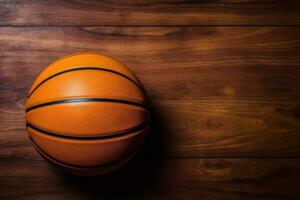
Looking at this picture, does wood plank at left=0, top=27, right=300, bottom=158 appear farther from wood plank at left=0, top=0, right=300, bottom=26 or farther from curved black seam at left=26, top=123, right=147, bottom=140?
curved black seam at left=26, top=123, right=147, bottom=140

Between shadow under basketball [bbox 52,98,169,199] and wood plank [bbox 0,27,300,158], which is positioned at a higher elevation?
A: wood plank [bbox 0,27,300,158]

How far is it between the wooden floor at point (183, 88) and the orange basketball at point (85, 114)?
0.77 ft

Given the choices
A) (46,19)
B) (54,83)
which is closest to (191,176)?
(54,83)

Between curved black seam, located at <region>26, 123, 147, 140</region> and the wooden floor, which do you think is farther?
the wooden floor

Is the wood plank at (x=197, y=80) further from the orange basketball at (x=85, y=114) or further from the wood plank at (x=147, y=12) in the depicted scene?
the orange basketball at (x=85, y=114)

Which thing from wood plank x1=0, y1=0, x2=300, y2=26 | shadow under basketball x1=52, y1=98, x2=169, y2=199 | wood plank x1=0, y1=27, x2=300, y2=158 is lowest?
shadow under basketball x1=52, y1=98, x2=169, y2=199

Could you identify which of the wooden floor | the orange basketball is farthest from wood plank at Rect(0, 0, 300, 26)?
the orange basketball

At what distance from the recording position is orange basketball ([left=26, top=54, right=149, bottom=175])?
0.68 meters

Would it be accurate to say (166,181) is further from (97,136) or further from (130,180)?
(97,136)

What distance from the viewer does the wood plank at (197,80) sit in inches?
38.0

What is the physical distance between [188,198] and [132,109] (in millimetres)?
365

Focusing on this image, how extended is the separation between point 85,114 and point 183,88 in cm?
39

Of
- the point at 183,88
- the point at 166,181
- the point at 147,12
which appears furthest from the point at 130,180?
the point at 147,12

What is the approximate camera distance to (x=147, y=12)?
102cm
